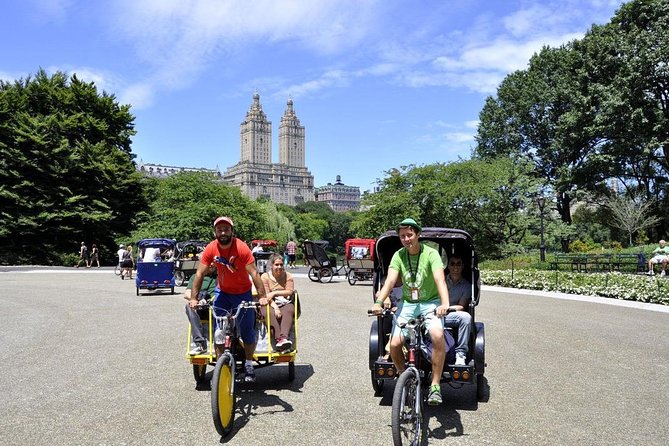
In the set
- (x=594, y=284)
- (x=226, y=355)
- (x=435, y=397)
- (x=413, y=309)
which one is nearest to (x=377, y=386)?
(x=413, y=309)

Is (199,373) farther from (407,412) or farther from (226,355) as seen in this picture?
(407,412)

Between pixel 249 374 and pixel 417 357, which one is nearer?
pixel 417 357

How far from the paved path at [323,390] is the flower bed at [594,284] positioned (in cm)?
470

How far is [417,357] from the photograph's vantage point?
545 cm

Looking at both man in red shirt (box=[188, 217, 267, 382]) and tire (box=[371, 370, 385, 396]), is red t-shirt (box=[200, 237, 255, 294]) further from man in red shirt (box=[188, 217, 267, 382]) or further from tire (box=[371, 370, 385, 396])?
tire (box=[371, 370, 385, 396])

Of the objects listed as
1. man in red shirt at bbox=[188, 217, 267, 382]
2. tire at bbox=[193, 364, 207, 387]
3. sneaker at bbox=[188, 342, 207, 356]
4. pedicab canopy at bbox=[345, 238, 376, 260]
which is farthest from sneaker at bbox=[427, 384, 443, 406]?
pedicab canopy at bbox=[345, 238, 376, 260]

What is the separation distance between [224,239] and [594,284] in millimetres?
16461

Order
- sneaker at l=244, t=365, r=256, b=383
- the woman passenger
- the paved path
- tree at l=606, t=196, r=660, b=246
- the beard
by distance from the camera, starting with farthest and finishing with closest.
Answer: tree at l=606, t=196, r=660, b=246 < the woman passenger < sneaker at l=244, t=365, r=256, b=383 < the beard < the paved path

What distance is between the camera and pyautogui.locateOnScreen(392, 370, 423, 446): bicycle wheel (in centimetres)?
461

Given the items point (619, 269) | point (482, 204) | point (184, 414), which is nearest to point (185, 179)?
point (482, 204)

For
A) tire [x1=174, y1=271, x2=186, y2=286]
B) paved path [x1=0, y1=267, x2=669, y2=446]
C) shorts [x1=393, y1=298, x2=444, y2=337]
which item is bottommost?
paved path [x1=0, y1=267, x2=669, y2=446]

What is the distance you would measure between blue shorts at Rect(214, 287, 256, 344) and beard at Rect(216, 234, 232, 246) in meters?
0.59

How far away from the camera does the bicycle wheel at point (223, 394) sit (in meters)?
5.14

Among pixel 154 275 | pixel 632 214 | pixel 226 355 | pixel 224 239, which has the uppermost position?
pixel 632 214
